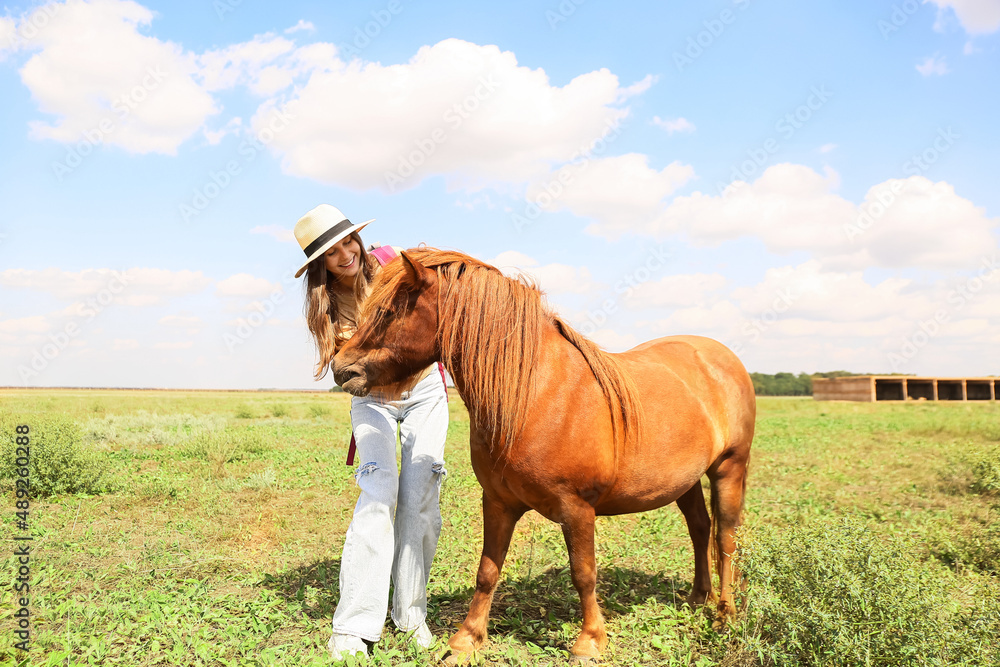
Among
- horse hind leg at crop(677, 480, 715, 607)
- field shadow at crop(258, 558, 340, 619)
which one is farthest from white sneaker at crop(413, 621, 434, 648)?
horse hind leg at crop(677, 480, 715, 607)

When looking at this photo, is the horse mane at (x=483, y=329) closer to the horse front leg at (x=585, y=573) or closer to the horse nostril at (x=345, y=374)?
the horse nostril at (x=345, y=374)

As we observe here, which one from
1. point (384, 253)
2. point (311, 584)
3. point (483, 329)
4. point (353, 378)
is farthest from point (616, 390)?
point (311, 584)

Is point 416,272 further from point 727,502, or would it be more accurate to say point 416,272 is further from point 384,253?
point 727,502

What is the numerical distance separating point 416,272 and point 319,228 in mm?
1019

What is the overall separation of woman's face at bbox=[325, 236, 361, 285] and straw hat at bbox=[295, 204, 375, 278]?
0.07m

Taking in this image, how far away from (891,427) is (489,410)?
60.7 feet

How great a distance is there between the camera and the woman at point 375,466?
340 centimetres

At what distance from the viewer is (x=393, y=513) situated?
11.7 feet

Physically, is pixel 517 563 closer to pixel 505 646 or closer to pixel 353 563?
pixel 505 646

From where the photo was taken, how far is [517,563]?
5.15 m

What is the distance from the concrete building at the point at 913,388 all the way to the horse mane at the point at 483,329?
3577 cm

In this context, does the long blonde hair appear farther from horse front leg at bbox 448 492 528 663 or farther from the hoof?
the hoof

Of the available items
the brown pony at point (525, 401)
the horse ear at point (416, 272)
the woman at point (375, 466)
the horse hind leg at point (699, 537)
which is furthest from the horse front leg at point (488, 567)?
the horse hind leg at point (699, 537)

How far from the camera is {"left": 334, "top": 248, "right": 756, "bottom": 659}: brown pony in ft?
10.1
